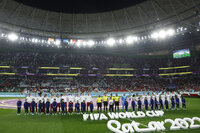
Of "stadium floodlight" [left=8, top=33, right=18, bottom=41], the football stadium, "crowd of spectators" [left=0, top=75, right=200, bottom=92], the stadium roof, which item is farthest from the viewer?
"crowd of spectators" [left=0, top=75, right=200, bottom=92]

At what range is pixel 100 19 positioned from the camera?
40.7m

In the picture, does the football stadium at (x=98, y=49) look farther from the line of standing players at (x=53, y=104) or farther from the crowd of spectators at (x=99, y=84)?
the line of standing players at (x=53, y=104)

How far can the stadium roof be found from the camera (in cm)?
3281

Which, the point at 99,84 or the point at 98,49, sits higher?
the point at 98,49

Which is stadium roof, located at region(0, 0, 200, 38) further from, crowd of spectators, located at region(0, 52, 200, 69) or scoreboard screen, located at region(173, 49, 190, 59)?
scoreboard screen, located at region(173, 49, 190, 59)

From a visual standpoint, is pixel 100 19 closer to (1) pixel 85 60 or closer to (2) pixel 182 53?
(1) pixel 85 60

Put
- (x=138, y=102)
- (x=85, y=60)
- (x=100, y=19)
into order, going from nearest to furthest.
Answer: (x=138, y=102)
(x=100, y=19)
(x=85, y=60)

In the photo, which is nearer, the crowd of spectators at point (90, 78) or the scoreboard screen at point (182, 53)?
the crowd of spectators at point (90, 78)

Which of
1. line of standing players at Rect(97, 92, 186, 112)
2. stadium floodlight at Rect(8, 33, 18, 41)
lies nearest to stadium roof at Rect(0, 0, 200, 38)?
stadium floodlight at Rect(8, 33, 18, 41)

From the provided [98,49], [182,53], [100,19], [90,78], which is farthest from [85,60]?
[182,53]

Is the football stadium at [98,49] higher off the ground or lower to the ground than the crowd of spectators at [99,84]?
higher

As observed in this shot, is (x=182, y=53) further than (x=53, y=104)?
Yes

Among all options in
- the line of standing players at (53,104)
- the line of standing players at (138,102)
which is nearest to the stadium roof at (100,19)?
the line of standing players at (138,102)

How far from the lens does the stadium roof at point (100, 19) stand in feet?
108
